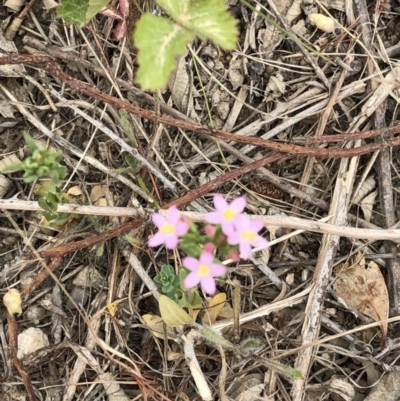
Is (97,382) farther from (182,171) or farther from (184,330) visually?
(182,171)

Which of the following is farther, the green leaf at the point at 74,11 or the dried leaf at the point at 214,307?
the dried leaf at the point at 214,307

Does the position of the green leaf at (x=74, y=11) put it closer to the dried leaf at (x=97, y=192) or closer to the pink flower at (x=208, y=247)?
the dried leaf at (x=97, y=192)

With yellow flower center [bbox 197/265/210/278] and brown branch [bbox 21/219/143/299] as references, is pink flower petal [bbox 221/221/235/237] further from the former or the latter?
brown branch [bbox 21/219/143/299]

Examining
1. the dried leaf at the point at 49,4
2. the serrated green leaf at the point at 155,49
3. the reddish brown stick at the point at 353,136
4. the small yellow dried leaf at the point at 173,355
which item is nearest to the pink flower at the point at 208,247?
the serrated green leaf at the point at 155,49

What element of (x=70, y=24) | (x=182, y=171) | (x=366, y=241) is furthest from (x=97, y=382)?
(x=70, y=24)

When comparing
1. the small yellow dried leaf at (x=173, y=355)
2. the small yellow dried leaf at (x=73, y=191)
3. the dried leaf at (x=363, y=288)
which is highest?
the small yellow dried leaf at (x=73, y=191)
